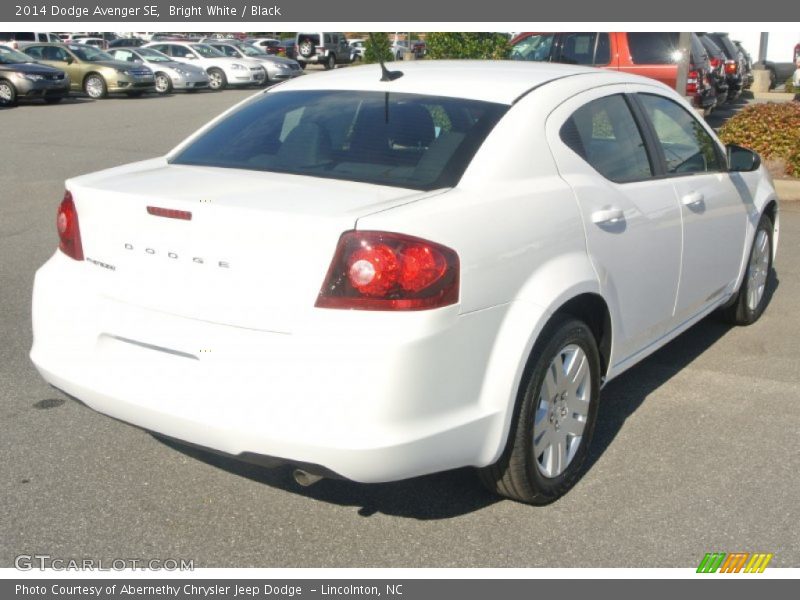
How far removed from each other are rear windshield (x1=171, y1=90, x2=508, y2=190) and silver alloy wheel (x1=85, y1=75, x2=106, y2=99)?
83.4ft

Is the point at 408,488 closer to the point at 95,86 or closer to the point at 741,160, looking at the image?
the point at 741,160

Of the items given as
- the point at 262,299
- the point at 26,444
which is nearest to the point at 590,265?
the point at 262,299

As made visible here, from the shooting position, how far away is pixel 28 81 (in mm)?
24906

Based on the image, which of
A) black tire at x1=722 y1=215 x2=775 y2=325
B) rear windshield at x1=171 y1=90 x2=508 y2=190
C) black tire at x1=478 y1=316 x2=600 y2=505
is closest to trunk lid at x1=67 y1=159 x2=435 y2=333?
Result: rear windshield at x1=171 y1=90 x2=508 y2=190

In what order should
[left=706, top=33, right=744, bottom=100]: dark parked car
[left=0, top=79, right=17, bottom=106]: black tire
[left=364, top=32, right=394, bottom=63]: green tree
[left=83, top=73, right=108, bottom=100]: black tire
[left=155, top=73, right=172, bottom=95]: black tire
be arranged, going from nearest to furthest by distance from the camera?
[left=364, top=32, right=394, bottom=63]: green tree < [left=706, top=33, right=744, bottom=100]: dark parked car < [left=0, top=79, right=17, bottom=106]: black tire < [left=83, top=73, right=108, bottom=100]: black tire < [left=155, top=73, right=172, bottom=95]: black tire

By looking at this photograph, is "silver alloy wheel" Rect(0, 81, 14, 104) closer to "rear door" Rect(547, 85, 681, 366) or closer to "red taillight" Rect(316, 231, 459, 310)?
"rear door" Rect(547, 85, 681, 366)

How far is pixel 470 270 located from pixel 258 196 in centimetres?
80

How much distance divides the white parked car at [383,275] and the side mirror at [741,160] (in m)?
0.96

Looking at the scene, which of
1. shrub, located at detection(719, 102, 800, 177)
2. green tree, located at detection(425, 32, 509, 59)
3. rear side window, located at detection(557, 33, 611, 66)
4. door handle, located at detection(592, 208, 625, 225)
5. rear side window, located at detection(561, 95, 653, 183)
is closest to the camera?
door handle, located at detection(592, 208, 625, 225)

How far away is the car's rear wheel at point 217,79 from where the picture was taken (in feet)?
109

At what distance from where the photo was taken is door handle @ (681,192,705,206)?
474cm

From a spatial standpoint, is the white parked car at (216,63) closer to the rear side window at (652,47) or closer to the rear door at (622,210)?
the rear side window at (652,47)

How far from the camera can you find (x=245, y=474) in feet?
13.5

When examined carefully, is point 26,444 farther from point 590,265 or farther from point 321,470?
point 590,265
